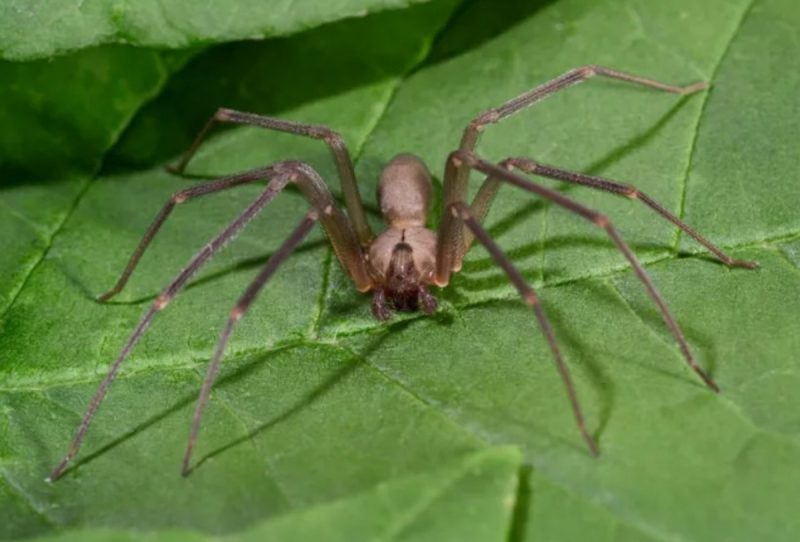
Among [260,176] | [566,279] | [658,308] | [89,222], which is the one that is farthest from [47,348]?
[658,308]

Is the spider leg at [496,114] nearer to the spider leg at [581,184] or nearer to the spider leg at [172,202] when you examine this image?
→ the spider leg at [581,184]

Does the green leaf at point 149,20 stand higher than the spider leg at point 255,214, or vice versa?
the green leaf at point 149,20

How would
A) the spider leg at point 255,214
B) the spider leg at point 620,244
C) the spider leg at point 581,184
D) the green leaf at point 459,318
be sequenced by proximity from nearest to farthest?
1. the green leaf at point 459,318
2. the spider leg at point 620,244
3. the spider leg at point 255,214
4. the spider leg at point 581,184

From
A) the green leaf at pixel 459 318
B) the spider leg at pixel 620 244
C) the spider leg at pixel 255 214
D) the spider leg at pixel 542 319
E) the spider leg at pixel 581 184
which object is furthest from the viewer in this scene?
the spider leg at pixel 581 184

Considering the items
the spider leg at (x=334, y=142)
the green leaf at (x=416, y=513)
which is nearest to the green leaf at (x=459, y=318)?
the green leaf at (x=416, y=513)

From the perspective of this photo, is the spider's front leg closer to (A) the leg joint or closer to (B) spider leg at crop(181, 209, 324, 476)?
(A) the leg joint

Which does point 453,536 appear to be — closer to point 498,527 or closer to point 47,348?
point 498,527

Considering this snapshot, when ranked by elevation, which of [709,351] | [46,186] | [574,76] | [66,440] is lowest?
[66,440]
